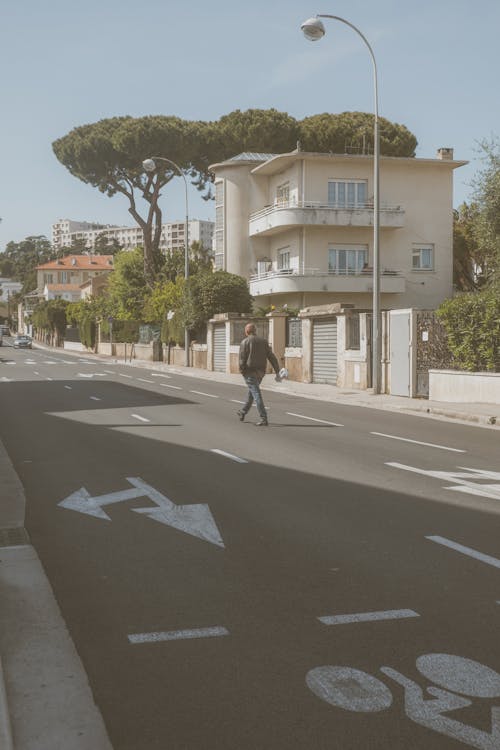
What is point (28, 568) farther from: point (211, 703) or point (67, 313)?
point (67, 313)

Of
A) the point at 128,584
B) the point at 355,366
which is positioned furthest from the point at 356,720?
the point at 355,366

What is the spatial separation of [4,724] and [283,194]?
167 feet

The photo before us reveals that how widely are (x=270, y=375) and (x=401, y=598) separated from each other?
1259 inches

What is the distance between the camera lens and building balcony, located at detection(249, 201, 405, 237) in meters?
47.7

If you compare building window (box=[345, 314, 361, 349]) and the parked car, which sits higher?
building window (box=[345, 314, 361, 349])

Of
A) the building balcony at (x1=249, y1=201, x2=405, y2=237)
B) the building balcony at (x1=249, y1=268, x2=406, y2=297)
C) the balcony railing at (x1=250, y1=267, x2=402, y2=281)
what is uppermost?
the building balcony at (x1=249, y1=201, x2=405, y2=237)

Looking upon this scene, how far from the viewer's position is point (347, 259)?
4944cm

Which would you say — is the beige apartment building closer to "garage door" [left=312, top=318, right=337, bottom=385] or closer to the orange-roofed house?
"garage door" [left=312, top=318, right=337, bottom=385]

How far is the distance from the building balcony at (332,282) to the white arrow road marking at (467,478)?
122 ft

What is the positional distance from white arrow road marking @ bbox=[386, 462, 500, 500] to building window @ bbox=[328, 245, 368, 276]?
127 feet

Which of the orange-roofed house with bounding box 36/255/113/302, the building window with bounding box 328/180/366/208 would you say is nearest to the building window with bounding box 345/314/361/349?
the building window with bounding box 328/180/366/208

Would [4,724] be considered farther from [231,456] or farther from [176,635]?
[231,456]

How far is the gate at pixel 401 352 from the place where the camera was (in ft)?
76.0

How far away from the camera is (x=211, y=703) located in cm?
374
